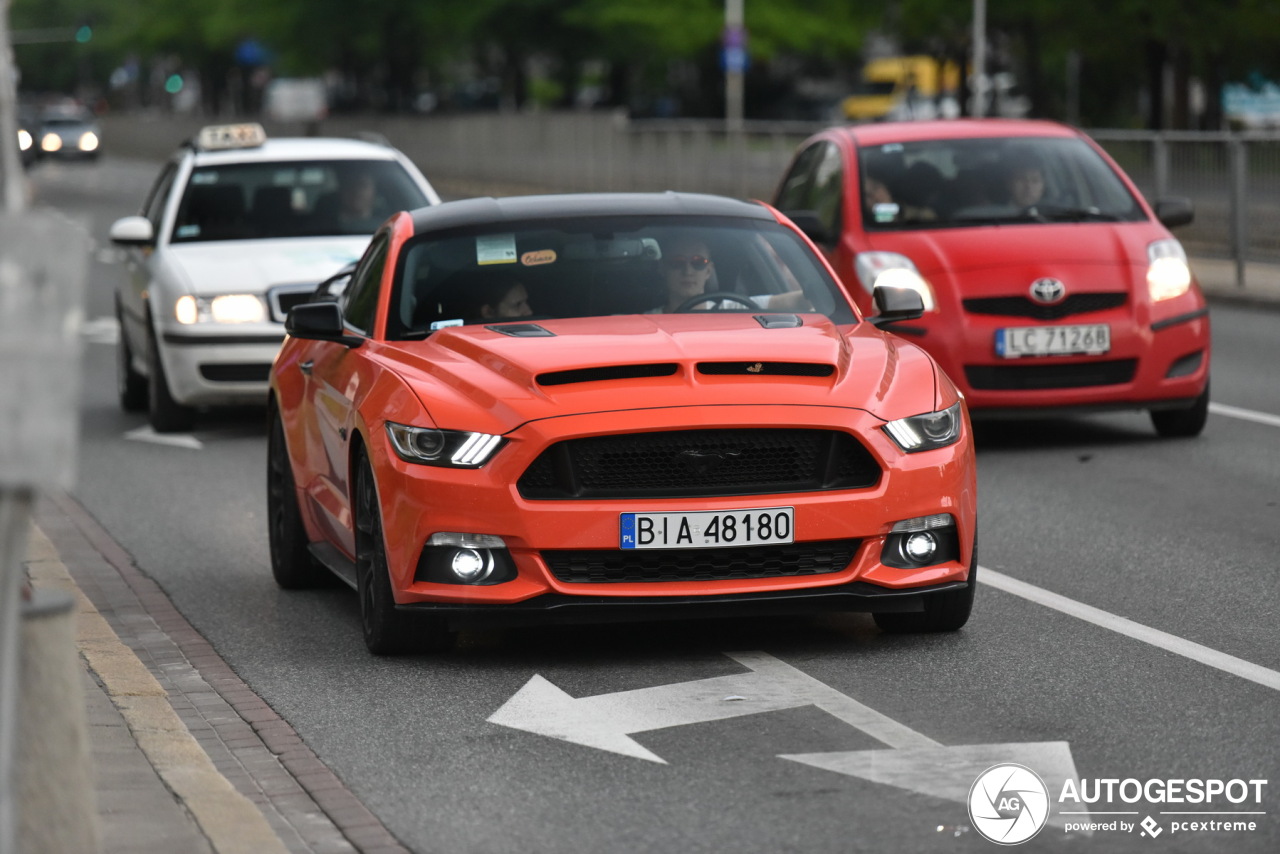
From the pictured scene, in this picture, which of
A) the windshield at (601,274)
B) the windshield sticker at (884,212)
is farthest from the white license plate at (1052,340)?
the windshield at (601,274)

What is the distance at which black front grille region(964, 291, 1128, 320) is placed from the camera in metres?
12.1

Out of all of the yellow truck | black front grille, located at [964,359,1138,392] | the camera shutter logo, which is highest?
the camera shutter logo

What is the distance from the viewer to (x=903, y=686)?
6.77 m

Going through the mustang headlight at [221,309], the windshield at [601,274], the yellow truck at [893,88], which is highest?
the windshield at [601,274]

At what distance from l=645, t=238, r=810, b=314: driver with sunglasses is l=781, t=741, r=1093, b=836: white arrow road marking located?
2455 mm

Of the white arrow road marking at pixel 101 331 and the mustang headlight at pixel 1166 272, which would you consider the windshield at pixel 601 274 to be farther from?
the white arrow road marking at pixel 101 331

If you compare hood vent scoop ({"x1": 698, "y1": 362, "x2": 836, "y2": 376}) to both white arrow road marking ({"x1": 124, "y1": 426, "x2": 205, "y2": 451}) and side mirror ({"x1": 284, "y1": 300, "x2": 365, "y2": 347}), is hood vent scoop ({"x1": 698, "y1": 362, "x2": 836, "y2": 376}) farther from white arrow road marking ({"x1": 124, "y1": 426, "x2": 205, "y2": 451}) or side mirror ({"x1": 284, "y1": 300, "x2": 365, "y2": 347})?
white arrow road marking ({"x1": 124, "y1": 426, "x2": 205, "y2": 451})

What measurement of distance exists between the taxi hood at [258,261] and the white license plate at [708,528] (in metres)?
6.93

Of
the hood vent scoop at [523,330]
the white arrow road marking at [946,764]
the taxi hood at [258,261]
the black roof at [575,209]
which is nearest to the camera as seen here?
the white arrow road marking at [946,764]

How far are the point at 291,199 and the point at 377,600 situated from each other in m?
7.66

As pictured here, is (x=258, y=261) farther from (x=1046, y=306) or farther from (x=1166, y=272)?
(x=1166, y=272)

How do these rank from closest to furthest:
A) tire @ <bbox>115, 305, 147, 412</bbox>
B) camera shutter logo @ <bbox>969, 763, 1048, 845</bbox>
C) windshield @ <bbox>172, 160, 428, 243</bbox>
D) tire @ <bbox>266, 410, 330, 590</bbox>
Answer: camera shutter logo @ <bbox>969, 763, 1048, 845</bbox> → tire @ <bbox>266, 410, 330, 590</bbox> → windshield @ <bbox>172, 160, 428, 243</bbox> → tire @ <bbox>115, 305, 147, 412</bbox>

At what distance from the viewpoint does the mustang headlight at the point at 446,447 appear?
6934 mm

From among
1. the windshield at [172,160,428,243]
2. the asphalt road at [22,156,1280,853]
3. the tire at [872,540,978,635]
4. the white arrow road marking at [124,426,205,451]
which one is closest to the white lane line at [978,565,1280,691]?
the asphalt road at [22,156,1280,853]
